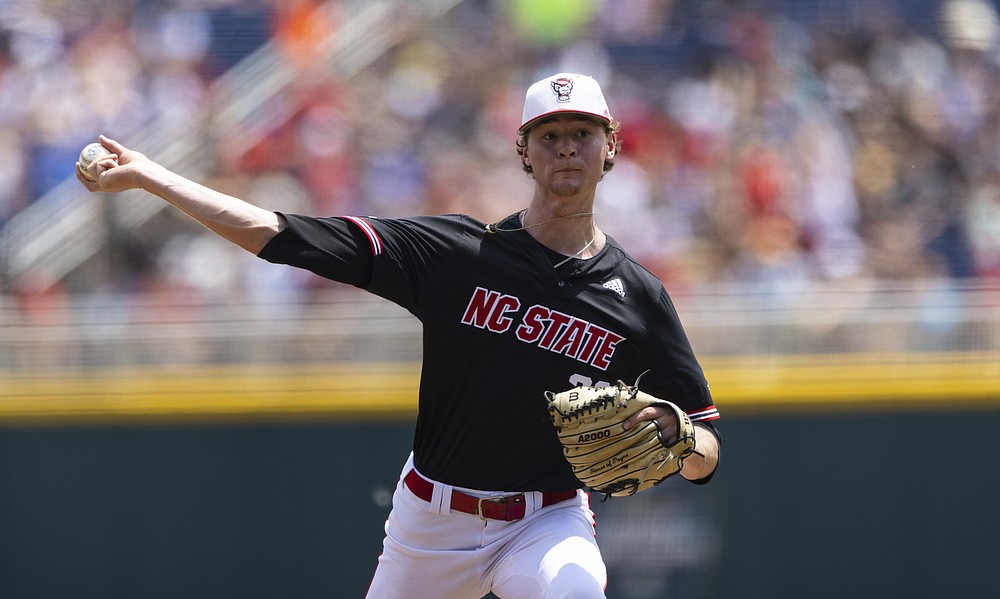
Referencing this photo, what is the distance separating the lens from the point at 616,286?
13.0 feet

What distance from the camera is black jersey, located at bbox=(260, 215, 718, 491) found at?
3.87m

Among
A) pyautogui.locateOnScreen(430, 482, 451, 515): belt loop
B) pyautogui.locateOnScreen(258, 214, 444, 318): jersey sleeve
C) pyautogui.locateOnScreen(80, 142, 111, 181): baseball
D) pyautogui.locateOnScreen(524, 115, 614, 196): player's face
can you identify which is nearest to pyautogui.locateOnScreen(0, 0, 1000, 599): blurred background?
pyautogui.locateOnScreen(430, 482, 451, 515): belt loop

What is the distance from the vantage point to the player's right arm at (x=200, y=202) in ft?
11.7

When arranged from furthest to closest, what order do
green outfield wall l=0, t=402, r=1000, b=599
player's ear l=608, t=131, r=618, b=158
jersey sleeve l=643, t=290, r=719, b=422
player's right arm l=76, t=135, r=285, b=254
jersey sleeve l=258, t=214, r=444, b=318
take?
green outfield wall l=0, t=402, r=1000, b=599 < player's ear l=608, t=131, r=618, b=158 < jersey sleeve l=643, t=290, r=719, b=422 < jersey sleeve l=258, t=214, r=444, b=318 < player's right arm l=76, t=135, r=285, b=254

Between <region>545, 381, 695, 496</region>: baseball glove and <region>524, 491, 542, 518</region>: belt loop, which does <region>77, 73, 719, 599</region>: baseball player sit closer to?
<region>524, 491, 542, 518</region>: belt loop

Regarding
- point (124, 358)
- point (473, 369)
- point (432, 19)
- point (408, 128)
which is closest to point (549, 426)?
point (473, 369)

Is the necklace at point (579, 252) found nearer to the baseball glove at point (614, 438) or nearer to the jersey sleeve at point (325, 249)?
the baseball glove at point (614, 438)

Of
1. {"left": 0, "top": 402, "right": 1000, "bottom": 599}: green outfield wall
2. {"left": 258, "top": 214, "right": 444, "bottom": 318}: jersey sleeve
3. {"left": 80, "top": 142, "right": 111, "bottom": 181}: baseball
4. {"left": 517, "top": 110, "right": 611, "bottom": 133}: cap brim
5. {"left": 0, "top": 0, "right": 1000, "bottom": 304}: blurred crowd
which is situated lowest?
{"left": 0, "top": 402, "right": 1000, "bottom": 599}: green outfield wall

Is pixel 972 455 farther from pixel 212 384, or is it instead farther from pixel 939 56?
pixel 212 384

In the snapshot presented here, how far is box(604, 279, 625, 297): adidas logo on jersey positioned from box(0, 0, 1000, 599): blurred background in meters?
3.61

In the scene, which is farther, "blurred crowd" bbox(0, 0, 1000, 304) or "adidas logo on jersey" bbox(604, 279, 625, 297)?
"blurred crowd" bbox(0, 0, 1000, 304)

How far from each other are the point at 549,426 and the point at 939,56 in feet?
23.2

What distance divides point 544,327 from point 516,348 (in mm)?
104

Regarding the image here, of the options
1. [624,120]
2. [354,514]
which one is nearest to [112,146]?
[354,514]
